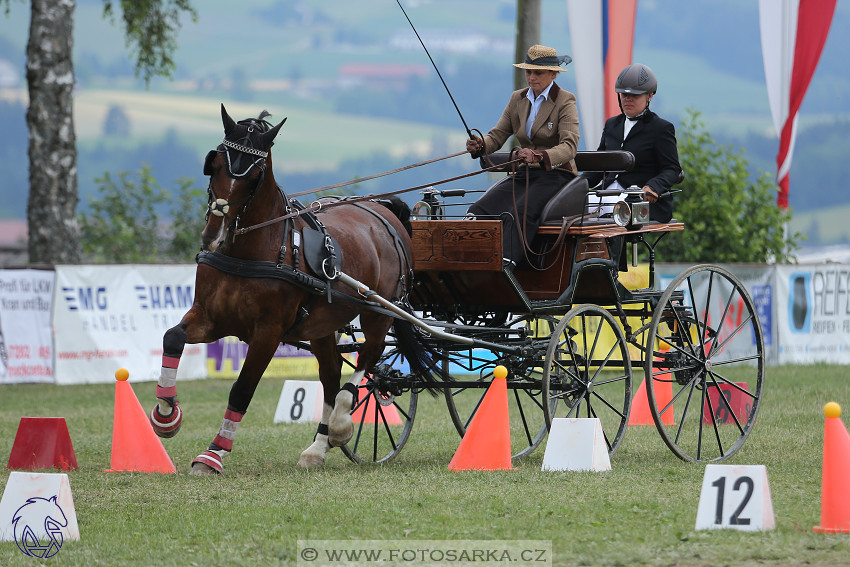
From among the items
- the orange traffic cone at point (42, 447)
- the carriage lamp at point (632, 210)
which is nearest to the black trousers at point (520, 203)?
the carriage lamp at point (632, 210)

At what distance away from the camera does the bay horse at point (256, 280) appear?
7.30 metres

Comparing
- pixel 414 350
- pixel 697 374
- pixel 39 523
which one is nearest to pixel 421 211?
pixel 414 350

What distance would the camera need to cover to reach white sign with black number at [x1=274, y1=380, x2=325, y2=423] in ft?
37.5

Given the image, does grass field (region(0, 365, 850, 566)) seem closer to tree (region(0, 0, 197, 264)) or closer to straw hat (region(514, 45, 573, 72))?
straw hat (region(514, 45, 573, 72))

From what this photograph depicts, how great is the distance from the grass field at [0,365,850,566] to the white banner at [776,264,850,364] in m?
7.12

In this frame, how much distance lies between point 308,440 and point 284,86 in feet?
276

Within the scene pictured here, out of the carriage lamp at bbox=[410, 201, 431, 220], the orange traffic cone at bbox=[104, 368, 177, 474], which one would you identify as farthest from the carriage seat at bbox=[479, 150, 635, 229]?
the orange traffic cone at bbox=[104, 368, 177, 474]

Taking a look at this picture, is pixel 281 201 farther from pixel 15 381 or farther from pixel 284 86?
pixel 284 86

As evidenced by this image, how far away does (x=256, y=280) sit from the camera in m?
7.43

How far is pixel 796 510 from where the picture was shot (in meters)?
Answer: 6.30

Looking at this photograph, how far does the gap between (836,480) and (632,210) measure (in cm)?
307

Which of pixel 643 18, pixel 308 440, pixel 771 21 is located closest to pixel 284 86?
pixel 643 18

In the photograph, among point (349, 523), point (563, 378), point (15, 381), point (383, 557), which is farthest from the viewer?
point (15, 381)

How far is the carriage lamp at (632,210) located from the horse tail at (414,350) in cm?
158
